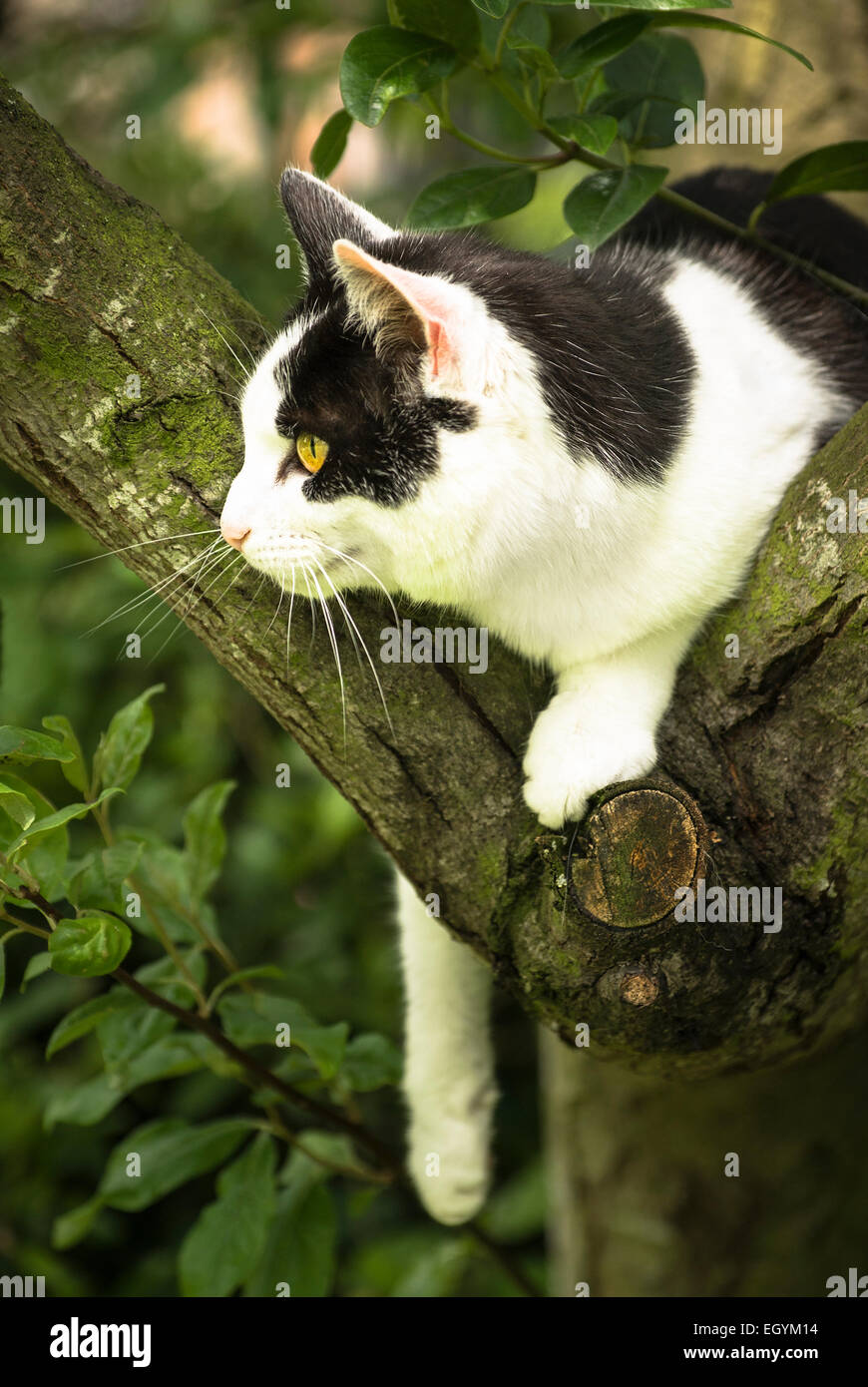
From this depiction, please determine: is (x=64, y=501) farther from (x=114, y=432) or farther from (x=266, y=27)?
(x=266, y=27)

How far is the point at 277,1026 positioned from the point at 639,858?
0.67m

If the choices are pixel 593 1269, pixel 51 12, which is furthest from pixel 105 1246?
pixel 51 12

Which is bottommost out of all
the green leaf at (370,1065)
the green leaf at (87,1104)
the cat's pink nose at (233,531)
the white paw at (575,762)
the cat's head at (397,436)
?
the green leaf at (87,1104)

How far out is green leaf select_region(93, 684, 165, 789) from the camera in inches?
55.1

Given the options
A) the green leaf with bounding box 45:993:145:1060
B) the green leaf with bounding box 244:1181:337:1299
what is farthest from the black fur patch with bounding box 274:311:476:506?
the green leaf with bounding box 244:1181:337:1299

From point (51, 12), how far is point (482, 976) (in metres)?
3.46

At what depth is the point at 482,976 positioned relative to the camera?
180 centimetres

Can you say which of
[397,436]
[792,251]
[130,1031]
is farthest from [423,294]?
[130,1031]

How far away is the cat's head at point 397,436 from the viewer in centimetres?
123

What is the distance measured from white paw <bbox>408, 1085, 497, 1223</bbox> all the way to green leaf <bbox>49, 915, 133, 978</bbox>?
801mm

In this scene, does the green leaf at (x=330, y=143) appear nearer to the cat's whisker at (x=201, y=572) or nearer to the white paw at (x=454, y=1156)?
the cat's whisker at (x=201, y=572)

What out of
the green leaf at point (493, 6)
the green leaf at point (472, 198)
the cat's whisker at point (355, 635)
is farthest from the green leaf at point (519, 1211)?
the green leaf at point (493, 6)

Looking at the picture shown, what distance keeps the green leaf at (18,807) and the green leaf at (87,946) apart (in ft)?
0.39
